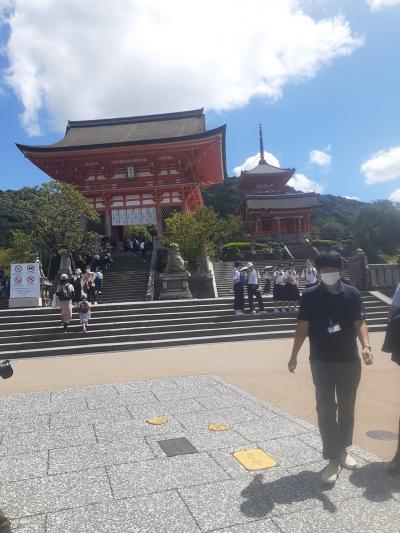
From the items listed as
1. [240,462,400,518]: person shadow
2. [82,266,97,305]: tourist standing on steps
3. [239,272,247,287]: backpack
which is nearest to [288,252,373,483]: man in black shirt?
[240,462,400,518]: person shadow

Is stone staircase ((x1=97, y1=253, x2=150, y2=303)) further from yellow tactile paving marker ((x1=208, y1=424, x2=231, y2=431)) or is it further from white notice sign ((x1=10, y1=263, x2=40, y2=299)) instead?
yellow tactile paving marker ((x1=208, y1=424, x2=231, y2=431))

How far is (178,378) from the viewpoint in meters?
6.45

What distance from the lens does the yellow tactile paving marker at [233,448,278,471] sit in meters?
3.15

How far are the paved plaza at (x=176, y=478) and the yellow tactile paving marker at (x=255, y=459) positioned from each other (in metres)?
0.06

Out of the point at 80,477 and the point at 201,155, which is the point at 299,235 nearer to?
the point at 201,155

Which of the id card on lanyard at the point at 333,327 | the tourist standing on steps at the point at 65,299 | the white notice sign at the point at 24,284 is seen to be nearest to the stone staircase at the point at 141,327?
the tourist standing on steps at the point at 65,299

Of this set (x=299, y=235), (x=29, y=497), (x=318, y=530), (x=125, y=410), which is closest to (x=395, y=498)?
(x=318, y=530)

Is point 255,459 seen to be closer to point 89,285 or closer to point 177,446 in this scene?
point 177,446

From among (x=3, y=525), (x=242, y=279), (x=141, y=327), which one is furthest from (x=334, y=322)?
(x=242, y=279)

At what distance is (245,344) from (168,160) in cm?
1822

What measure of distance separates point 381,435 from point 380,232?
121ft

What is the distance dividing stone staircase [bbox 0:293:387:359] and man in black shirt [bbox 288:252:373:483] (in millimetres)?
7460

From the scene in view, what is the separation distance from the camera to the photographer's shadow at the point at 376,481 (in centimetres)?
265

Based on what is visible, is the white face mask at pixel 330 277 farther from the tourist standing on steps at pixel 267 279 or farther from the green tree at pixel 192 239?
the green tree at pixel 192 239
